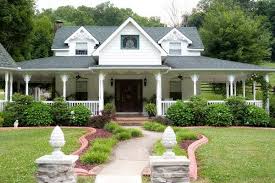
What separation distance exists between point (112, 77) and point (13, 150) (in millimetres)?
14094

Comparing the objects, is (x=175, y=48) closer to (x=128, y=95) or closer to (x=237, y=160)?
(x=128, y=95)

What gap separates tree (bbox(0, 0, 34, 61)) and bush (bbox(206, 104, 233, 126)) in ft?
56.2

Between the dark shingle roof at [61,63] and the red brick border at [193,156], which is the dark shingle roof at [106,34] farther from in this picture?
the red brick border at [193,156]

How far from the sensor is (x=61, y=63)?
26172 mm

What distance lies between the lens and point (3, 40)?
1361 inches

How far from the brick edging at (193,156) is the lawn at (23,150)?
11.3ft

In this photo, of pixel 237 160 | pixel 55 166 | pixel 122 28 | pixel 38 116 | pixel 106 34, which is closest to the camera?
pixel 55 166

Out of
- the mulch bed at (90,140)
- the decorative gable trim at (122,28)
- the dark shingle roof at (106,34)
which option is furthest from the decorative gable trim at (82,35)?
the mulch bed at (90,140)

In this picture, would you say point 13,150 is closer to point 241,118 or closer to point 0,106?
point 0,106

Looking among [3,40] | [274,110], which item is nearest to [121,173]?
[274,110]

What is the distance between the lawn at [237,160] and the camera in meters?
10.2

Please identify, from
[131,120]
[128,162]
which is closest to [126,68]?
[131,120]

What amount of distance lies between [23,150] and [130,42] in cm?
1235

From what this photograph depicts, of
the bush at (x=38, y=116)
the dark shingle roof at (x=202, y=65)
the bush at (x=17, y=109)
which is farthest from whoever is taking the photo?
the dark shingle roof at (x=202, y=65)
